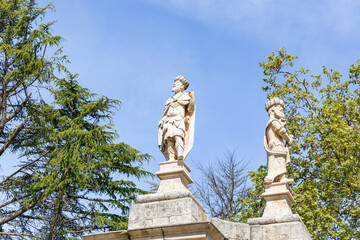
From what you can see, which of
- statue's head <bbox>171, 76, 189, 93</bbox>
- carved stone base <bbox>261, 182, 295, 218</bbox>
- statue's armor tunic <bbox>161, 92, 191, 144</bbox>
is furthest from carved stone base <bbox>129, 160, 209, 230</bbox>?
statue's head <bbox>171, 76, 189, 93</bbox>

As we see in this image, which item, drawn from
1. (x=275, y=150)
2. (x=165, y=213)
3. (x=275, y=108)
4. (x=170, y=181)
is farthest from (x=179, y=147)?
(x=275, y=108)

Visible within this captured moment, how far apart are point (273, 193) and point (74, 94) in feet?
36.8

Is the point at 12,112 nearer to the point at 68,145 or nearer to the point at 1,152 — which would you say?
the point at 1,152

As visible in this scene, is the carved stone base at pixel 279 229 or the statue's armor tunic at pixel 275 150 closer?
the carved stone base at pixel 279 229

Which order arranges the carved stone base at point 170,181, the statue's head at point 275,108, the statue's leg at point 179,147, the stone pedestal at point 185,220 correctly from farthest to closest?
the statue's head at point 275,108 < the statue's leg at point 179,147 < the carved stone base at point 170,181 < the stone pedestal at point 185,220

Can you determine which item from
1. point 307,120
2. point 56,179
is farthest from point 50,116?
point 307,120

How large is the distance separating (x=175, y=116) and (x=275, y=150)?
1897 mm

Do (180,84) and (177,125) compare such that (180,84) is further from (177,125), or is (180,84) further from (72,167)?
(72,167)

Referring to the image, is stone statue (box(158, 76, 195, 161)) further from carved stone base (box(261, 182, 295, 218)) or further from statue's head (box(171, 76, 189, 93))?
carved stone base (box(261, 182, 295, 218))

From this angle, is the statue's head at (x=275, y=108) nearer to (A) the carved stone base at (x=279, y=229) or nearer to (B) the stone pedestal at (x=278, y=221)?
(B) the stone pedestal at (x=278, y=221)

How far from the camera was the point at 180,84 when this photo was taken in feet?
31.0

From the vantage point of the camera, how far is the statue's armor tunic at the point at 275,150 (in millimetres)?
9477

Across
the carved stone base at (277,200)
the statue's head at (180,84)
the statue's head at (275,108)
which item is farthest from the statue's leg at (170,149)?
the statue's head at (275,108)

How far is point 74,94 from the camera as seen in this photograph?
751 inches
